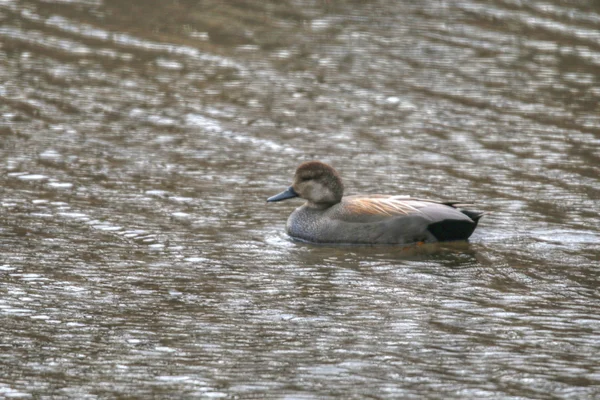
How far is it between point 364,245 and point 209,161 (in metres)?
3.31

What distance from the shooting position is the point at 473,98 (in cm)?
1666

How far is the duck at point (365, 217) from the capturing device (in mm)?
11266

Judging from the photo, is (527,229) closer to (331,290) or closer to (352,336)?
(331,290)

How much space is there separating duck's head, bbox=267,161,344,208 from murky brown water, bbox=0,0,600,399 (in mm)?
479

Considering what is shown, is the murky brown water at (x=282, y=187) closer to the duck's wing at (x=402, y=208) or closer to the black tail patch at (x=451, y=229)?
the black tail patch at (x=451, y=229)

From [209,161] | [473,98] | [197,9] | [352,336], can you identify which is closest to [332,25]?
[197,9]

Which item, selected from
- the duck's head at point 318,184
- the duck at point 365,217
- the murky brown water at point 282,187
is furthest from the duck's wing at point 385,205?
the murky brown water at point 282,187

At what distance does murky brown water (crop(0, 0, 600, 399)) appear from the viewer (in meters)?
8.17

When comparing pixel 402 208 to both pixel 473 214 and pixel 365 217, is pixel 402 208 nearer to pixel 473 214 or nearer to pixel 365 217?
pixel 365 217

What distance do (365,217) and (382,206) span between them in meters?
0.20

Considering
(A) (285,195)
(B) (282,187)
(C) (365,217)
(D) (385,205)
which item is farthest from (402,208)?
(B) (282,187)

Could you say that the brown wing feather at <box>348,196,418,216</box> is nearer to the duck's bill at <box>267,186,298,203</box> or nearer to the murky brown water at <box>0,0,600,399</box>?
the murky brown water at <box>0,0,600,399</box>

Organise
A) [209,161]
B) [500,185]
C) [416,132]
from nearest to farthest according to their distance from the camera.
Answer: [500,185]
[209,161]
[416,132]

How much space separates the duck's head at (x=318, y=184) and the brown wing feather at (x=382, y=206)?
214mm
